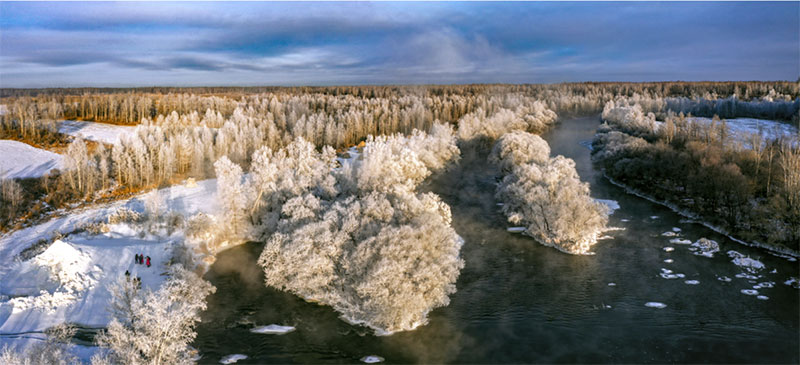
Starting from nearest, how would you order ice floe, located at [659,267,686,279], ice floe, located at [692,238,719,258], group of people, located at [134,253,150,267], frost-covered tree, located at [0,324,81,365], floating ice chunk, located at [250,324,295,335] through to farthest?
frost-covered tree, located at [0,324,81,365], floating ice chunk, located at [250,324,295,335], ice floe, located at [659,267,686,279], group of people, located at [134,253,150,267], ice floe, located at [692,238,719,258]

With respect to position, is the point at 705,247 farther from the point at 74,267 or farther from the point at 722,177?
the point at 74,267

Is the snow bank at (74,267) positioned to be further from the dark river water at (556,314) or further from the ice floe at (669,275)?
the ice floe at (669,275)

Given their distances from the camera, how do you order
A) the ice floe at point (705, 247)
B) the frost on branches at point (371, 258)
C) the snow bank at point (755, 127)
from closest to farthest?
the frost on branches at point (371, 258), the ice floe at point (705, 247), the snow bank at point (755, 127)

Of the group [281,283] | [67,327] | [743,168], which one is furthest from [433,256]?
[743,168]

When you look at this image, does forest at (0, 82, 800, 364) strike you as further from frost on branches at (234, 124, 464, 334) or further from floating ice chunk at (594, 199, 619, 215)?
floating ice chunk at (594, 199, 619, 215)

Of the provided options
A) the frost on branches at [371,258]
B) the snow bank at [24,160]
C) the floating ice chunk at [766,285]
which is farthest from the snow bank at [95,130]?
the floating ice chunk at [766,285]

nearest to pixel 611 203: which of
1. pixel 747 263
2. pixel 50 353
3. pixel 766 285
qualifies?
pixel 747 263

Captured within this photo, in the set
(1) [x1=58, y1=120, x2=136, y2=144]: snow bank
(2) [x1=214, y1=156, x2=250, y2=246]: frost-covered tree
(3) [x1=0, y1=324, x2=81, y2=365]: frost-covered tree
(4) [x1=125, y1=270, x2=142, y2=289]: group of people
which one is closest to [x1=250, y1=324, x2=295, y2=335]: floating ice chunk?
(3) [x1=0, y1=324, x2=81, y2=365]: frost-covered tree
